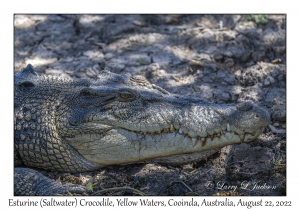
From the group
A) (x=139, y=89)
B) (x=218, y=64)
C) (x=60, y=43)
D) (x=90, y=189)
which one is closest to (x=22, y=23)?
(x=60, y=43)

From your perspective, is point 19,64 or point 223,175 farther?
point 19,64

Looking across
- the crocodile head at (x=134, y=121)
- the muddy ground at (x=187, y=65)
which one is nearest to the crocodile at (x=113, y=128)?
the crocodile head at (x=134, y=121)

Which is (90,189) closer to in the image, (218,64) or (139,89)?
(139,89)

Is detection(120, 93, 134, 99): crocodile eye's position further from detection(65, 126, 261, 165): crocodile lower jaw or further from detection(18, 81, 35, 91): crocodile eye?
detection(18, 81, 35, 91): crocodile eye

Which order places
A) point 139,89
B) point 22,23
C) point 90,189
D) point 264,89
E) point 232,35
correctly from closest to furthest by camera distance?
1. point 90,189
2. point 139,89
3. point 264,89
4. point 232,35
5. point 22,23

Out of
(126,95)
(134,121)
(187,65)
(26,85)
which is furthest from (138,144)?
(187,65)

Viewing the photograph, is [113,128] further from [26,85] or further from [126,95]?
[26,85]
